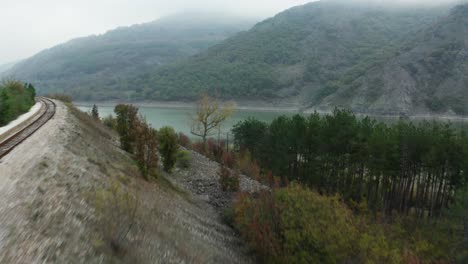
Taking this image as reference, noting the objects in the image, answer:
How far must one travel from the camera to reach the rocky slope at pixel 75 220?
251 inches

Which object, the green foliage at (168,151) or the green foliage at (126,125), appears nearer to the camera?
the green foliage at (126,125)

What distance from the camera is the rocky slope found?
6363 mm

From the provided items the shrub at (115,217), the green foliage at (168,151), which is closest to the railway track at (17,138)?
the shrub at (115,217)

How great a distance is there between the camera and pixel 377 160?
108 feet

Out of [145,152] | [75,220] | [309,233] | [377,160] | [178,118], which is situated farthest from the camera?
[178,118]

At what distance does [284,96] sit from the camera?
178625 millimetres

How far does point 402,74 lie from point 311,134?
128077 mm

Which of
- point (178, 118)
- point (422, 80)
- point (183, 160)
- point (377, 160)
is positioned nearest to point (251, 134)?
point (377, 160)

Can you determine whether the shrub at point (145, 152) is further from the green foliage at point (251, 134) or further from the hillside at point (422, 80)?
the hillside at point (422, 80)

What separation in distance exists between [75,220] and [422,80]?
167 m

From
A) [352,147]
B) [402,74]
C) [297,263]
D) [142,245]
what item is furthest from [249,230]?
[402,74]

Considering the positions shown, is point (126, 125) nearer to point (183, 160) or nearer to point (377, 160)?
point (183, 160)

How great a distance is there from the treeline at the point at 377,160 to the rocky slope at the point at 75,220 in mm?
18223

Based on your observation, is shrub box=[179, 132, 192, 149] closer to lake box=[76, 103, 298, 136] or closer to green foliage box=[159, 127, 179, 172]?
lake box=[76, 103, 298, 136]
